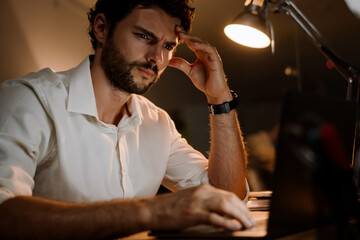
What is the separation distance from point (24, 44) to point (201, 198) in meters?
1.72

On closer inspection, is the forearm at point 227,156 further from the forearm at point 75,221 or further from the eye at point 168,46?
the forearm at point 75,221

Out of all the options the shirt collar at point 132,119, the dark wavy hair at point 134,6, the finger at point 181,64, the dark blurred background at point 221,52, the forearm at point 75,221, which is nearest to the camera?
the forearm at point 75,221

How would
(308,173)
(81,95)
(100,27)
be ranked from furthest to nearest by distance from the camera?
(100,27) < (81,95) < (308,173)

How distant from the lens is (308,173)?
637 mm

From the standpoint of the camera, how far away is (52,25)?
2258 millimetres

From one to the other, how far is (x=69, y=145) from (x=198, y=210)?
2.18 ft

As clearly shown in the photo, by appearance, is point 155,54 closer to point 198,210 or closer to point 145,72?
point 145,72

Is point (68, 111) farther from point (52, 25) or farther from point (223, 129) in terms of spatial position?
point (52, 25)

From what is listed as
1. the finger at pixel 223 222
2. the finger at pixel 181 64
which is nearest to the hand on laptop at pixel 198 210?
the finger at pixel 223 222

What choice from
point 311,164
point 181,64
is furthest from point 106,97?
point 311,164

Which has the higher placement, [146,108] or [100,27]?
[100,27]

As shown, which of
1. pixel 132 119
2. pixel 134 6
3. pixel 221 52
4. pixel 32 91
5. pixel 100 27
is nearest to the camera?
pixel 32 91

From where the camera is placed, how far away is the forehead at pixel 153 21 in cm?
146

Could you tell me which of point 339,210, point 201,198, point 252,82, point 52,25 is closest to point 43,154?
point 201,198
